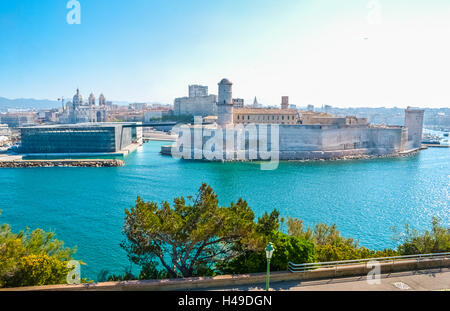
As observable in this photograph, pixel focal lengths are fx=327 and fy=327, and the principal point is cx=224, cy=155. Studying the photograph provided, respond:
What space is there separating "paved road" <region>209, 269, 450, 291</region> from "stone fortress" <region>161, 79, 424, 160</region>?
28803mm

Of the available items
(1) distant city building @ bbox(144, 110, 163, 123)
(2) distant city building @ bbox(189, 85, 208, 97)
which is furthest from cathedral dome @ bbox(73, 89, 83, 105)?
(2) distant city building @ bbox(189, 85, 208, 97)

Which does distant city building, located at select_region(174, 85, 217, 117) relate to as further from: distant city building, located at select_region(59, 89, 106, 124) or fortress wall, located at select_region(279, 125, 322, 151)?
fortress wall, located at select_region(279, 125, 322, 151)

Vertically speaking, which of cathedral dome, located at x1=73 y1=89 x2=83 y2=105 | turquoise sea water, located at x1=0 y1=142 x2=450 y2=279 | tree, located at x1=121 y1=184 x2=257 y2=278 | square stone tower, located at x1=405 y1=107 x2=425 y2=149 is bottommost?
turquoise sea water, located at x1=0 y1=142 x2=450 y2=279

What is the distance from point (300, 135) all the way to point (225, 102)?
963 cm

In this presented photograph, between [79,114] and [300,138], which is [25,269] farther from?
[79,114]

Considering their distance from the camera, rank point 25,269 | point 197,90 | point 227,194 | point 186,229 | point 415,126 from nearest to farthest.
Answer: point 25,269
point 186,229
point 227,194
point 415,126
point 197,90

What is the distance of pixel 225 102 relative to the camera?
35.6m

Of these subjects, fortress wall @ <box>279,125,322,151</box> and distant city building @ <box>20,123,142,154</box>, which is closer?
fortress wall @ <box>279,125,322,151</box>

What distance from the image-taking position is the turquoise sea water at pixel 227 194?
47.3 ft

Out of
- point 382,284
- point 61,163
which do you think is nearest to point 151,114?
point 61,163

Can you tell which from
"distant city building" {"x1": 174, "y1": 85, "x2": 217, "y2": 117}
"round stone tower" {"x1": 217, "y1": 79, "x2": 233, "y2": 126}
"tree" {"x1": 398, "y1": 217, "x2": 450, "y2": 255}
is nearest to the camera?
"tree" {"x1": 398, "y1": 217, "x2": 450, "y2": 255}

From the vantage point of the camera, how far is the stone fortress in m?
35.7

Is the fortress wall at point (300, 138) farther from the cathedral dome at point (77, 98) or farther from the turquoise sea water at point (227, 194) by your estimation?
the cathedral dome at point (77, 98)
